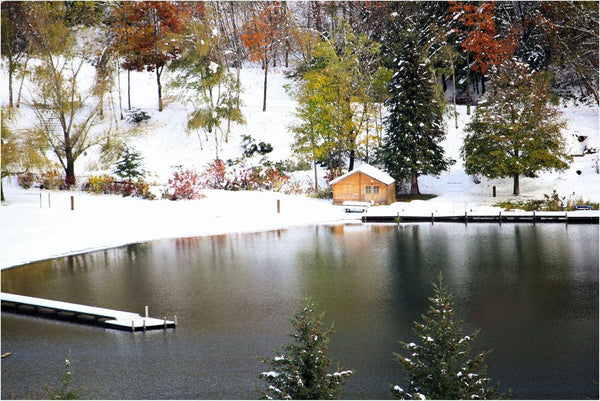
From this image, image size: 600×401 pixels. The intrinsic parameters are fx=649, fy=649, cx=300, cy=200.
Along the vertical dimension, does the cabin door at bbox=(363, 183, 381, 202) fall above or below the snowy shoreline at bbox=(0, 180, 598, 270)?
above

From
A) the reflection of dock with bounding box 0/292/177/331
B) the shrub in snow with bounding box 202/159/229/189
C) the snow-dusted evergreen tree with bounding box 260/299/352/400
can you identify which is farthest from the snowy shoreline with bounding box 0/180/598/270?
the snow-dusted evergreen tree with bounding box 260/299/352/400

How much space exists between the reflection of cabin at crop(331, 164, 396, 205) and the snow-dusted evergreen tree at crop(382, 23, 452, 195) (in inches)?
76.5

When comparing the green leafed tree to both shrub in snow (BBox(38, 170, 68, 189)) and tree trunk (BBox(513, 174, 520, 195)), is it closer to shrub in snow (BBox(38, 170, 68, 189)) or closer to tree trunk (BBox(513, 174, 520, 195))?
tree trunk (BBox(513, 174, 520, 195))

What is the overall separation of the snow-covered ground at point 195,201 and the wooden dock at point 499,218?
1689 mm

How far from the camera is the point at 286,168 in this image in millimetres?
51594

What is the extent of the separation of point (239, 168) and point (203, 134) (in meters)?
8.33

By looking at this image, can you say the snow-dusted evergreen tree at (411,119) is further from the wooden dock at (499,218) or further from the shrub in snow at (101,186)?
the shrub in snow at (101,186)

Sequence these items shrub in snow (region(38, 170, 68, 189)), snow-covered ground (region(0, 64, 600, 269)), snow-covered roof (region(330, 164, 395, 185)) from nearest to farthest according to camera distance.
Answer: snow-covered ground (region(0, 64, 600, 269)) < snow-covered roof (region(330, 164, 395, 185)) < shrub in snow (region(38, 170, 68, 189))

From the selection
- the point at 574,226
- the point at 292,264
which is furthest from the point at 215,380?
the point at 574,226

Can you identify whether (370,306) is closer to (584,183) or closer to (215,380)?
(215,380)

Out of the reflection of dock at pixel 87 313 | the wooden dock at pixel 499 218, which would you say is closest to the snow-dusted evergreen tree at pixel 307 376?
the reflection of dock at pixel 87 313

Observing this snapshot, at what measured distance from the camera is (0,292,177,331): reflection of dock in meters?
20.1

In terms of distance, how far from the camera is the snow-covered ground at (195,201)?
37.3 m

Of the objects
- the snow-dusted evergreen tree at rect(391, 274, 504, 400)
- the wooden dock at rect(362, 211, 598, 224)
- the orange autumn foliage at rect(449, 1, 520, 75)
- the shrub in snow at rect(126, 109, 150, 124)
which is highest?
the orange autumn foliage at rect(449, 1, 520, 75)
